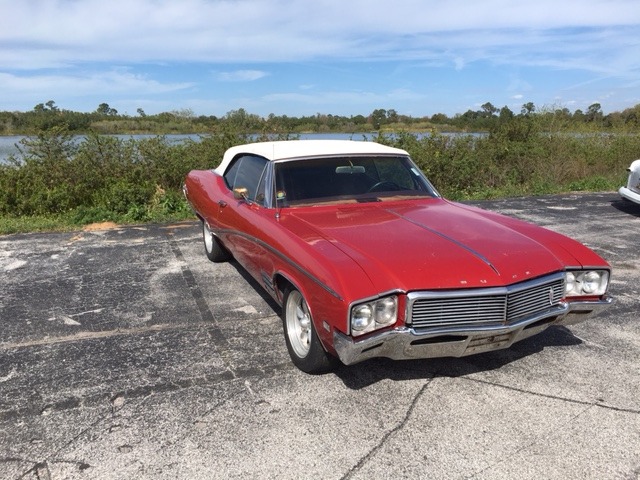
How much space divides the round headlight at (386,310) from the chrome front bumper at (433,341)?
7 centimetres

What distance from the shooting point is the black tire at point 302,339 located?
3205mm

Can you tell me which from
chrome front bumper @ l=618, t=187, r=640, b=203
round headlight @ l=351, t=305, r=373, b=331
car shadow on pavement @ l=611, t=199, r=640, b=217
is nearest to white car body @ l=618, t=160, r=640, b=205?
chrome front bumper @ l=618, t=187, r=640, b=203

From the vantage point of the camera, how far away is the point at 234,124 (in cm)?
1119

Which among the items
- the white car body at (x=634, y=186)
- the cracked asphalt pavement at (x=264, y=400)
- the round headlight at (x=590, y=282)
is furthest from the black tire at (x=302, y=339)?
the white car body at (x=634, y=186)

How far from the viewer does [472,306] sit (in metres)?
2.88

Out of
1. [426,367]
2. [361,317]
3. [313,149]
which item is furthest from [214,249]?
[361,317]

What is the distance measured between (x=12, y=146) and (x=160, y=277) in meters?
6.28

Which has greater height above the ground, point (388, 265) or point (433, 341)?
point (388, 265)

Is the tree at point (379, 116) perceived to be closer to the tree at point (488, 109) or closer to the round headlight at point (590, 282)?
the tree at point (488, 109)

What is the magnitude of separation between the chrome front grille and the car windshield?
5.36ft

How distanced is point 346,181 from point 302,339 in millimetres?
1549

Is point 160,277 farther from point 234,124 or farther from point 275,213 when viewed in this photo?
point 234,124

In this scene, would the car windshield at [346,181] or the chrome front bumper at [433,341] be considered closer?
the chrome front bumper at [433,341]

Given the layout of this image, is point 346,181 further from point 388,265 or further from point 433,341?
point 433,341
